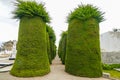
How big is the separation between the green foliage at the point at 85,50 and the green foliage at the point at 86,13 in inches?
9.9

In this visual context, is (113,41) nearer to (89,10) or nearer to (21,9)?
(89,10)

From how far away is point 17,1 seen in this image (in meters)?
9.31

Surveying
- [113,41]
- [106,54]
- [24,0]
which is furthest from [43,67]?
[113,41]

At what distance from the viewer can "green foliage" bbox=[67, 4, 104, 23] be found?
31.9 ft

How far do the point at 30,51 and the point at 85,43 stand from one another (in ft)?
10.9

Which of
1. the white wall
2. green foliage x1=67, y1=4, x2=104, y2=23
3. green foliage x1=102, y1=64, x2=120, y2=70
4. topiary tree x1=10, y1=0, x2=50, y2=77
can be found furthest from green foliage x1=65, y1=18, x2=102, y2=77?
the white wall

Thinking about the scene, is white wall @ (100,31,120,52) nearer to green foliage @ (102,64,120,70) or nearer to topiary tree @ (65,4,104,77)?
green foliage @ (102,64,120,70)

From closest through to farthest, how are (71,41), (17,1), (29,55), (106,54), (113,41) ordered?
(29,55), (17,1), (71,41), (106,54), (113,41)

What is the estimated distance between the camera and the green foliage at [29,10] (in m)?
8.87

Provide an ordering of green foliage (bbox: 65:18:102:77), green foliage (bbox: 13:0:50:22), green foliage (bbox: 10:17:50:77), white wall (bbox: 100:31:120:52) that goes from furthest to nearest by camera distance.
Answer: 1. white wall (bbox: 100:31:120:52)
2. green foliage (bbox: 65:18:102:77)
3. green foliage (bbox: 13:0:50:22)
4. green foliage (bbox: 10:17:50:77)

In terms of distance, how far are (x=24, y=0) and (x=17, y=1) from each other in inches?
16.5

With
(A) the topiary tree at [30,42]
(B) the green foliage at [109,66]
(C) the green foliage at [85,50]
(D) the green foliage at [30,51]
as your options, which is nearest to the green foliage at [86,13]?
(C) the green foliage at [85,50]

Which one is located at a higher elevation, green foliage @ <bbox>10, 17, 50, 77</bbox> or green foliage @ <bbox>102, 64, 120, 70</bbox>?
green foliage @ <bbox>10, 17, 50, 77</bbox>

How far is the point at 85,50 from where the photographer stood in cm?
936
